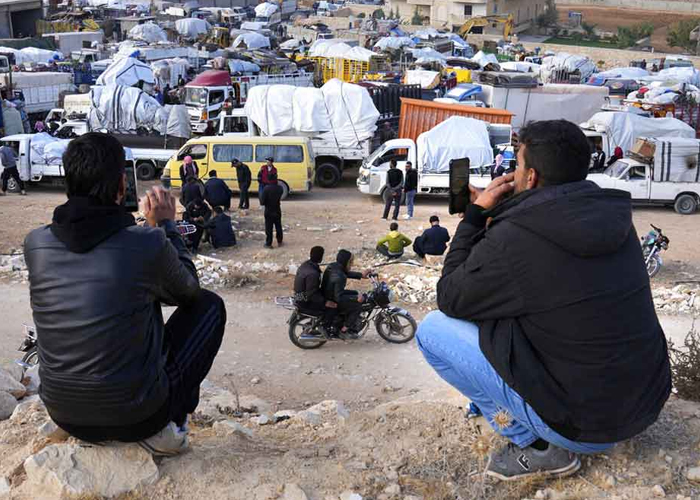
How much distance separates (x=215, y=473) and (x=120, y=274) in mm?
1015

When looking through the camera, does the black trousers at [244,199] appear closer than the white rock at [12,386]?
No

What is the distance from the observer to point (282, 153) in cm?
1928

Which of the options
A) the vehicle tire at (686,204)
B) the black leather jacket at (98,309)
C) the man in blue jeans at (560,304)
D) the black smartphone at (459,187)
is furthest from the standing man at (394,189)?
the black leather jacket at (98,309)

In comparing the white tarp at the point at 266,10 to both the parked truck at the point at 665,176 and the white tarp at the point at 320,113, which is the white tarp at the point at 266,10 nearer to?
the white tarp at the point at 320,113

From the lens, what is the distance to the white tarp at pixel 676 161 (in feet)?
59.6

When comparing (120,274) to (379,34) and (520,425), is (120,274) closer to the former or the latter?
(520,425)

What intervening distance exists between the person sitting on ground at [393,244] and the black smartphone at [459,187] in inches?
356

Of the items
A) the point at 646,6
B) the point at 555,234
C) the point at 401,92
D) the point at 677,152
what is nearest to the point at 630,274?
the point at 555,234

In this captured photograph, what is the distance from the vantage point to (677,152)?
18.2 m

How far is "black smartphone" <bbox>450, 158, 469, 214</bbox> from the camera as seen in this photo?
3.78 metres

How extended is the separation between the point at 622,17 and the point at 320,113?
222ft

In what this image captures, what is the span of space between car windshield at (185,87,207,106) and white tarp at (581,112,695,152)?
41.2 feet

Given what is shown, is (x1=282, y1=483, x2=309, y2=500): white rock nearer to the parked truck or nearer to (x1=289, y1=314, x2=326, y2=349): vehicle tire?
(x1=289, y1=314, x2=326, y2=349): vehicle tire

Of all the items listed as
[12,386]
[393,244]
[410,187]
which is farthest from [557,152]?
[410,187]
